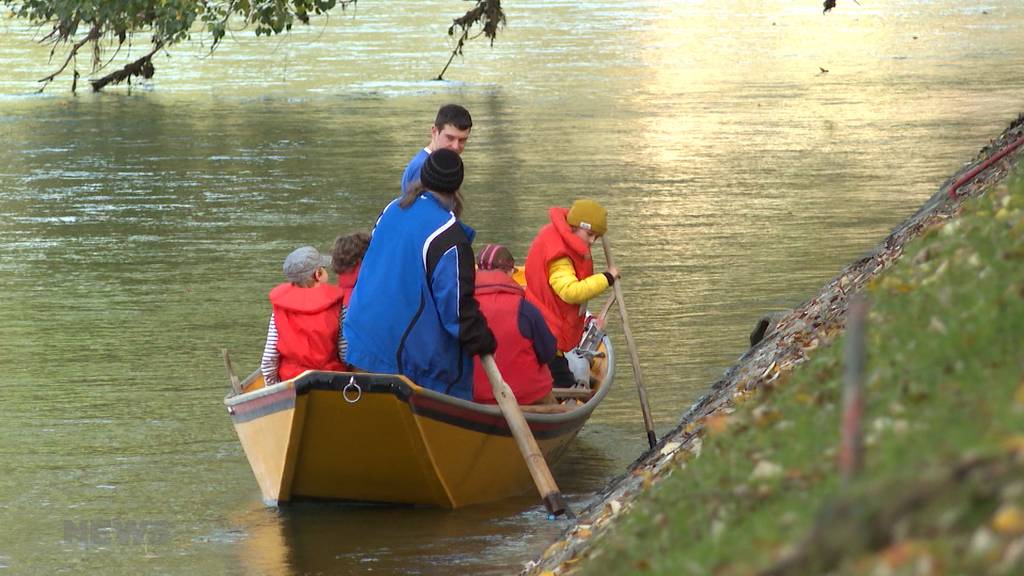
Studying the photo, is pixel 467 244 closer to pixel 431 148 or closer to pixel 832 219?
pixel 431 148

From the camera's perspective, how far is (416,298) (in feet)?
26.7

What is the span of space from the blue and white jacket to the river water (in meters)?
1.03

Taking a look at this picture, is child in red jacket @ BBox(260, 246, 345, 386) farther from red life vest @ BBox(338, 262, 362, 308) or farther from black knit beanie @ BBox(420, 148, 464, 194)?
black knit beanie @ BBox(420, 148, 464, 194)

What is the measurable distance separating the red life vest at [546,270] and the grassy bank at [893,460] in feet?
11.1

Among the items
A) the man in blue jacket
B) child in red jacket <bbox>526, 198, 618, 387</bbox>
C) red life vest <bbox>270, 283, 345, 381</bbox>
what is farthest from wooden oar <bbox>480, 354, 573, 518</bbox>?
child in red jacket <bbox>526, 198, 618, 387</bbox>

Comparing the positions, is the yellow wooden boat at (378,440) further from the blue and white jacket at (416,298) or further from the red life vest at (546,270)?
the red life vest at (546,270)

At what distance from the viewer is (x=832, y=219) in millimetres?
19312

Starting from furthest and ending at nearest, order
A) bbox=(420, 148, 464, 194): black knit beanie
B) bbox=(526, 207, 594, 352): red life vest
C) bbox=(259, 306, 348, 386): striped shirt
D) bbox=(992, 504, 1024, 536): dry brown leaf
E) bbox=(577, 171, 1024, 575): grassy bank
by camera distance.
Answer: bbox=(526, 207, 594, 352): red life vest < bbox=(259, 306, 348, 386): striped shirt < bbox=(420, 148, 464, 194): black knit beanie < bbox=(577, 171, 1024, 575): grassy bank < bbox=(992, 504, 1024, 536): dry brown leaf

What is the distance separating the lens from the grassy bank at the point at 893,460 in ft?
12.2

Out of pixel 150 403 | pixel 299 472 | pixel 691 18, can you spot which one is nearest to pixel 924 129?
pixel 150 403

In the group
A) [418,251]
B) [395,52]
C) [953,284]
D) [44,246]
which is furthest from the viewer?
[395,52]

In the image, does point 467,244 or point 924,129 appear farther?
point 924,129

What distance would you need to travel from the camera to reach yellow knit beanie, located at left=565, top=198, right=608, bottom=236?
9719mm

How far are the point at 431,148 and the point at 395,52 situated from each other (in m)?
38.3
